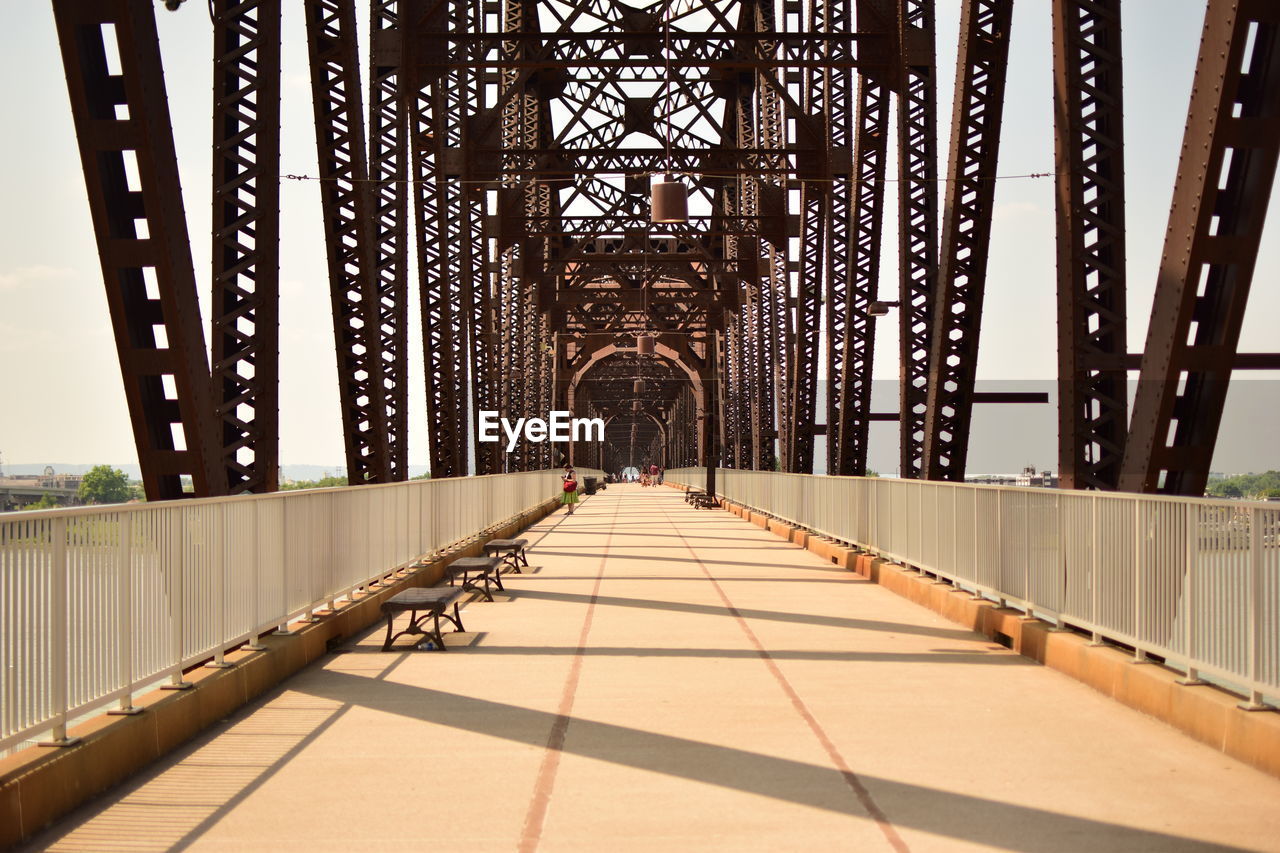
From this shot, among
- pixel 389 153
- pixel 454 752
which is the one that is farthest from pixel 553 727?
pixel 389 153

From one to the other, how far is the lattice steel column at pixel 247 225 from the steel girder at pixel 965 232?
809 centimetres

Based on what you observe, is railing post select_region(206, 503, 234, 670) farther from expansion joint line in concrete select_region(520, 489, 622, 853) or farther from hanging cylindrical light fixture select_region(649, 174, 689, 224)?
hanging cylindrical light fixture select_region(649, 174, 689, 224)

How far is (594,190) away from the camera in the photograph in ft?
142

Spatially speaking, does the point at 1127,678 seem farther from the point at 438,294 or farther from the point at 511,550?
the point at 438,294

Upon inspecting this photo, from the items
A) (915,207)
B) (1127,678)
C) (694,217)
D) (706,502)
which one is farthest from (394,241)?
(706,502)

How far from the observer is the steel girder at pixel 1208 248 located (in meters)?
9.88

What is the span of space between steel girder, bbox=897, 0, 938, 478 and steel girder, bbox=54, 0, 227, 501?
41.6 feet

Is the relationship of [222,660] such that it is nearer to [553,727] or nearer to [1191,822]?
[553,727]

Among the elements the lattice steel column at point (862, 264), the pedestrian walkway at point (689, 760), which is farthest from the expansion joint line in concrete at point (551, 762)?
the lattice steel column at point (862, 264)

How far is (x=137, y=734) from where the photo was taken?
7.41 metres

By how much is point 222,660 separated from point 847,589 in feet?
34.3

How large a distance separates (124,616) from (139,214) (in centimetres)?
393

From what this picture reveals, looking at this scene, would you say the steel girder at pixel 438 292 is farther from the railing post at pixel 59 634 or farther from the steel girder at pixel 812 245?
the railing post at pixel 59 634

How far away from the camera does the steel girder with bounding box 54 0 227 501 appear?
32.3ft
